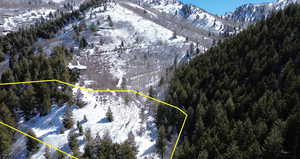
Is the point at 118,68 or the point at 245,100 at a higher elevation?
the point at 245,100

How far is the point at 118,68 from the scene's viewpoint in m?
59.9

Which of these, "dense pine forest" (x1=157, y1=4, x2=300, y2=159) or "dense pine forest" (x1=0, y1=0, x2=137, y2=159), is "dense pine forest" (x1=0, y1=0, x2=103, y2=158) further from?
"dense pine forest" (x1=157, y1=4, x2=300, y2=159)

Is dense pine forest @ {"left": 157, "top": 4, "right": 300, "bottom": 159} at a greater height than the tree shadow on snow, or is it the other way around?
dense pine forest @ {"left": 157, "top": 4, "right": 300, "bottom": 159}

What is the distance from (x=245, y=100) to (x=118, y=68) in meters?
42.7

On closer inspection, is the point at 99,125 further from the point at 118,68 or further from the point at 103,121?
the point at 118,68

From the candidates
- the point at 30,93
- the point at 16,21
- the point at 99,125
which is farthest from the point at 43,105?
the point at 16,21

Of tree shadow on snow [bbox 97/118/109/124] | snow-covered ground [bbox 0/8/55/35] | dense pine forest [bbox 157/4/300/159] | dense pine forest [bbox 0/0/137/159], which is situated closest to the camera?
dense pine forest [bbox 157/4/300/159]

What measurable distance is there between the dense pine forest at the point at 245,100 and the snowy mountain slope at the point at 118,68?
6.80 m

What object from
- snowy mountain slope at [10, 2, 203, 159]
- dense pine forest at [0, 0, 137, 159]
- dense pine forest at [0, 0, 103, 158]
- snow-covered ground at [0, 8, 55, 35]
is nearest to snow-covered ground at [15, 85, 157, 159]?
snowy mountain slope at [10, 2, 203, 159]

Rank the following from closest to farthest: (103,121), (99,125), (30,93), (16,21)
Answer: (99,125) → (103,121) → (30,93) → (16,21)

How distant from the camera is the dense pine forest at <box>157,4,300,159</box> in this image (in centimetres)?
2142

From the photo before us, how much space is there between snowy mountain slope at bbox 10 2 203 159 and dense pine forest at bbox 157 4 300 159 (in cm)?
680

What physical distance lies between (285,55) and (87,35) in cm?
7964

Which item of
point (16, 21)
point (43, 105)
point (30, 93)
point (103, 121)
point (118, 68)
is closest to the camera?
point (103, 121)
